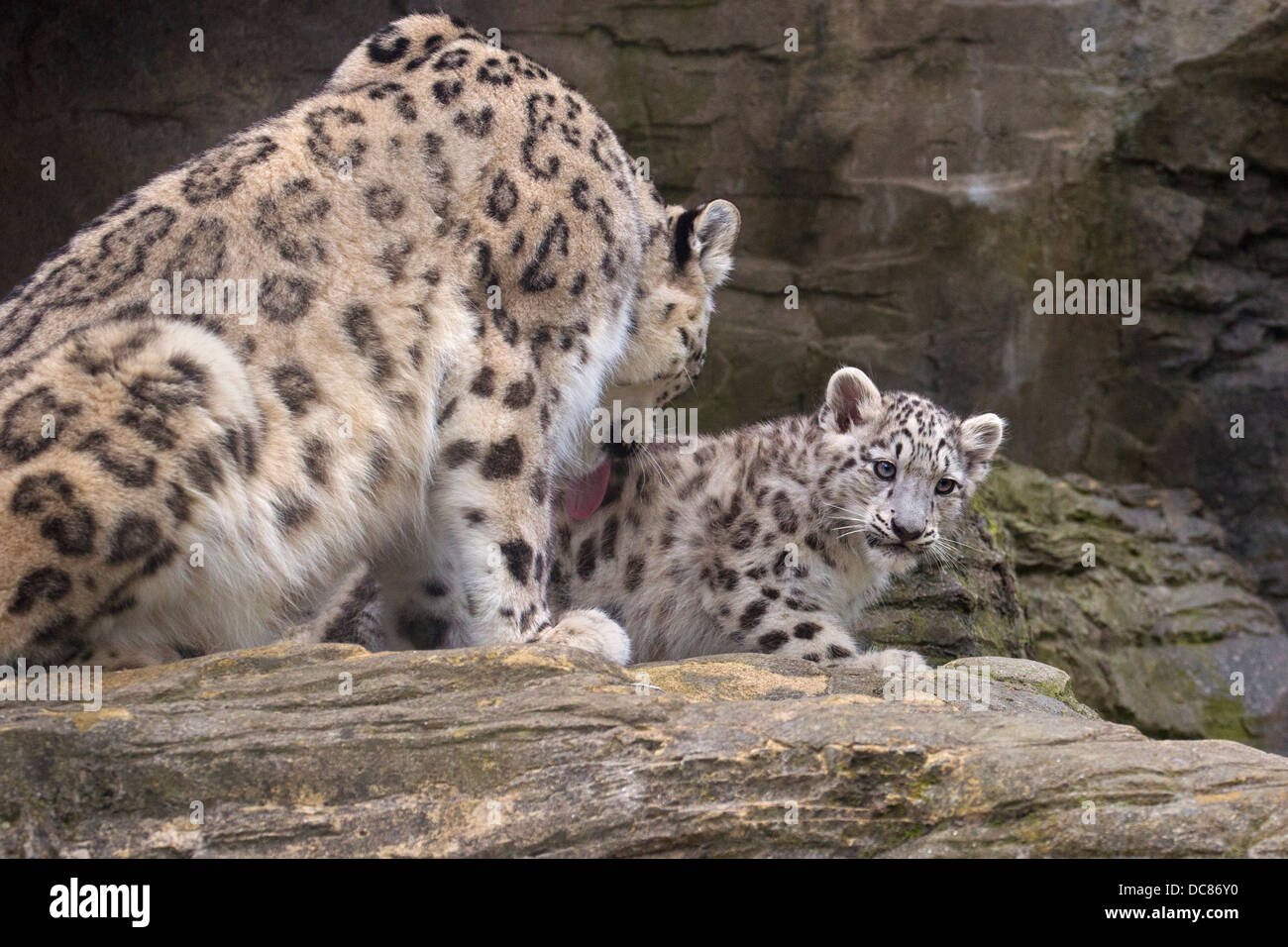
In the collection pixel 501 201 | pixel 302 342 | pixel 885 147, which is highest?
pixel 885 147

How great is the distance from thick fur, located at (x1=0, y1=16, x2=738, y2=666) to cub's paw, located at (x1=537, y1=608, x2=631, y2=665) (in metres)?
0.01

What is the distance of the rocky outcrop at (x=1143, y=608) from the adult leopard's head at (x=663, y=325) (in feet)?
6.93

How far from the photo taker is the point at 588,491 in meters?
5.46

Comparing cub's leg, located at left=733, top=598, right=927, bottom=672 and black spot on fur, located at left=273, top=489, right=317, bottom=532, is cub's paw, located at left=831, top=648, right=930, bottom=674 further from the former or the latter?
black spot on fur, located at left=273, top=489, right=317, bottom=532

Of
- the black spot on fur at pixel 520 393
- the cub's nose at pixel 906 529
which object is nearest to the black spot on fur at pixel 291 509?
the black spot on fur at pixel 520 393

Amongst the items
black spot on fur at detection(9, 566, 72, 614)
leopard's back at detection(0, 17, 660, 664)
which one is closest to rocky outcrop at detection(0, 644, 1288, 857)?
black spot on fur at detection(9, 566, 72, 614)

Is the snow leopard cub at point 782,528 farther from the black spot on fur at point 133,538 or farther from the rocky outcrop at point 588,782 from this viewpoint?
the black spot on fur at point 133,538

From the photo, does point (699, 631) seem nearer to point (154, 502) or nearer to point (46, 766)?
point (154, 502)

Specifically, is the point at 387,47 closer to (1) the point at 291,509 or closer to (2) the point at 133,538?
(1) the point at 291,509

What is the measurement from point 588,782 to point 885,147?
5.20 meters

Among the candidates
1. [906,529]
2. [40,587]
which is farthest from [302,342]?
[906,529]

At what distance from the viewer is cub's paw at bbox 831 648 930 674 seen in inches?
184

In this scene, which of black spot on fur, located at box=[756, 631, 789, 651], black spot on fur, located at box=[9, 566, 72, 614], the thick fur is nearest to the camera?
black spot on fur, located at box=[9, 566, 72, 614]

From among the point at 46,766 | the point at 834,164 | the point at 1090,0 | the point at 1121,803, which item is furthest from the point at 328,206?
the point at 1090,0
